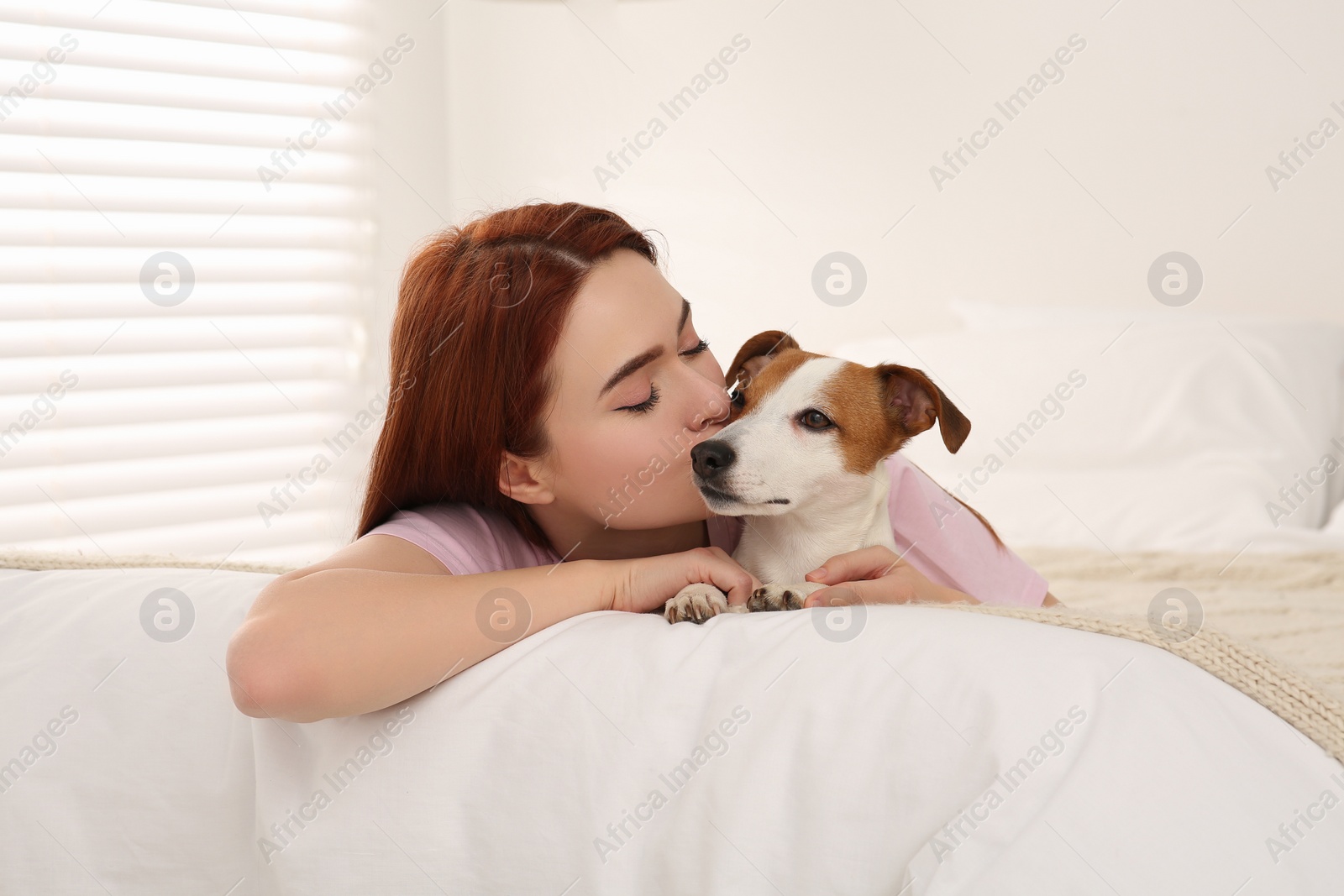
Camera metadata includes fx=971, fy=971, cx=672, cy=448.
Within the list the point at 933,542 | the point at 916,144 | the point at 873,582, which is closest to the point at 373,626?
the point at 873,582

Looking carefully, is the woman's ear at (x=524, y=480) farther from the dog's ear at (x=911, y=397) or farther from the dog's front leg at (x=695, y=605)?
the dog's ear at (x=911, y=397)

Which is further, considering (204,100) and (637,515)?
(204,100)

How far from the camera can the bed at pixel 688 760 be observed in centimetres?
75

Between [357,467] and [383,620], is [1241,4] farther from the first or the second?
[357,467]

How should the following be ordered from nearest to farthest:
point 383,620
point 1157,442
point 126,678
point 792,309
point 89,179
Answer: point 383,620 → point 126,678 → point 1157,442 → point 89,179 → point 792,309

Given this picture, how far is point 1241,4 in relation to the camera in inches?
120

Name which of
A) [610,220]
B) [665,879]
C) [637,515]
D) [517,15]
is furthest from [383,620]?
[517,15]

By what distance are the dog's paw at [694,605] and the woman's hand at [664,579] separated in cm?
3

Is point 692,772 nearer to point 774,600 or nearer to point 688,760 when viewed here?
point 688,760

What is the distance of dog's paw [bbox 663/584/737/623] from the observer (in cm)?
112

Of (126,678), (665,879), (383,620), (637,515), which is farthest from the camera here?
(637,515)

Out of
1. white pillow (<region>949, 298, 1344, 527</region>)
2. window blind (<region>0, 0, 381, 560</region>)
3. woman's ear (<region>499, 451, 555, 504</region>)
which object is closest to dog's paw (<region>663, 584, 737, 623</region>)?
woman's ear (<region>499, 451, 555, 504</region>)

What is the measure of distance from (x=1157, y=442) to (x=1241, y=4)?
1.48 m

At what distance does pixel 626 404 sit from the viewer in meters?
1.36
